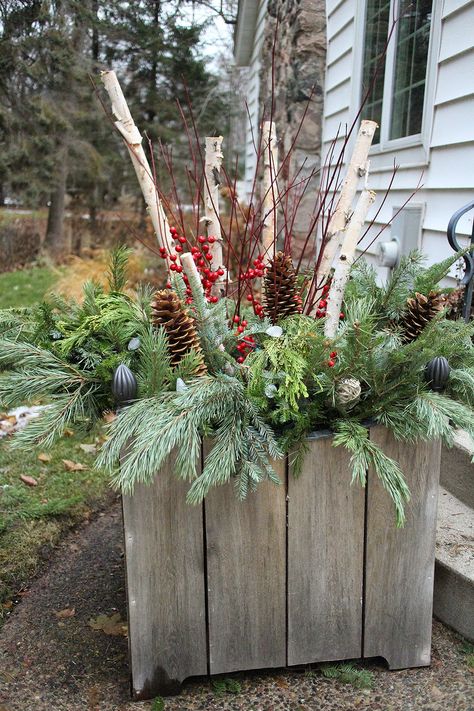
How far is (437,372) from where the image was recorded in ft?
5.51

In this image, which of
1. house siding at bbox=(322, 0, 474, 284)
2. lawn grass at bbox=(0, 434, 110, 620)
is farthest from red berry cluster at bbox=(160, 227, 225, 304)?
house siding at bbox=(322, 0, 474, 284)

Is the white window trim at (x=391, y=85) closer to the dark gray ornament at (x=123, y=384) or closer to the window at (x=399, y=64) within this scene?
the window at (x=399, y=64)

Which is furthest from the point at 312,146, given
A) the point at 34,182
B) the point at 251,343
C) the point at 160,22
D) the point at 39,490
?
the point at 160,22

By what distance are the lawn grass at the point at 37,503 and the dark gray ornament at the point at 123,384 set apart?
84 cm

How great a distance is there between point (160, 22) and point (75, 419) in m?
12.6

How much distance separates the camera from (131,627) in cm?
179

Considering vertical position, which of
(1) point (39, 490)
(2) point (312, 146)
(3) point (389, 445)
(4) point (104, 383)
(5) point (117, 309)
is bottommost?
(1) point (39, 490)

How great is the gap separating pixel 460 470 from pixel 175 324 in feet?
4.53

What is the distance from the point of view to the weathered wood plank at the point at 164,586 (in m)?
1.73

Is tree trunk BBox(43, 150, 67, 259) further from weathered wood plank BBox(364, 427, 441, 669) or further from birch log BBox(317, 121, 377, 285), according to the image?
weathered wood plank BBox(364, 427, 441, 669)

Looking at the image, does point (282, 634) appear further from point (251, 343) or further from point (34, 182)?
point (34, 182)

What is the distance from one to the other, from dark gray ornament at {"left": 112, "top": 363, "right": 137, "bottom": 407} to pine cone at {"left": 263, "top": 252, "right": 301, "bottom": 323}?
527 mm

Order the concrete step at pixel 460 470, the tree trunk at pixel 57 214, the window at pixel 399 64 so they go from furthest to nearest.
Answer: the tree trunk at pixel 57 214 < the window at pixel 399 64 < the concrete step at pixel 460 470

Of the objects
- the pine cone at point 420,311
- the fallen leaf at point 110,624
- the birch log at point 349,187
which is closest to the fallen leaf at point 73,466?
the fallen leaf at point 110,624
